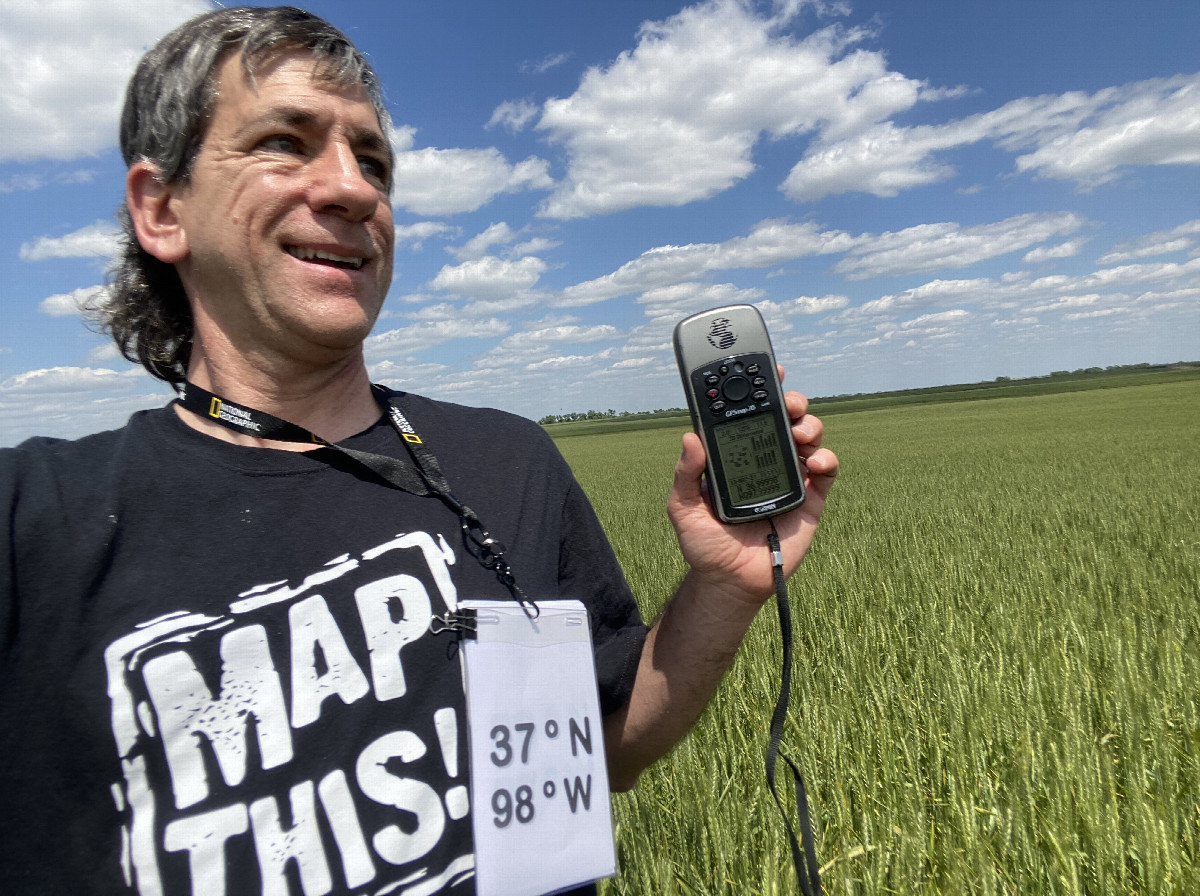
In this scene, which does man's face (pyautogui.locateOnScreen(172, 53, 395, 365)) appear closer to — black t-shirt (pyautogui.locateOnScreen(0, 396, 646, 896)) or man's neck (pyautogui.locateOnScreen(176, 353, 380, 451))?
man's neck (pyautogui.locateOnScreen(176, 353, 380, 451))

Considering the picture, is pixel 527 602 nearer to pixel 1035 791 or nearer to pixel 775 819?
pixel 775 819

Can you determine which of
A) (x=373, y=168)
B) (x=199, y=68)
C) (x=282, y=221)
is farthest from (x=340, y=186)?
(x=199, y=68)

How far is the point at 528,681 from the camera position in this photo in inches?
47.8

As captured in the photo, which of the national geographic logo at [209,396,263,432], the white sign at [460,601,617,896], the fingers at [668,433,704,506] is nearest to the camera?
the white sign at [460,601,617,896]

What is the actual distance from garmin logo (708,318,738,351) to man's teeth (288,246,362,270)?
2.19 ft

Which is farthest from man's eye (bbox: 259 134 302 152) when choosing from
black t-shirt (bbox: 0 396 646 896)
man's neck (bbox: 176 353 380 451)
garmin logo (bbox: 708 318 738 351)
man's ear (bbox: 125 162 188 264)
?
garmin logo (bbox: 708 318 738 351)

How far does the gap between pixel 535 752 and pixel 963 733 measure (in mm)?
2217

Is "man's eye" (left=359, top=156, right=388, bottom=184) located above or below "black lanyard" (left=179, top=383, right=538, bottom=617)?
above

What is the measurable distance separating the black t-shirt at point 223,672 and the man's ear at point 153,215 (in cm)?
33

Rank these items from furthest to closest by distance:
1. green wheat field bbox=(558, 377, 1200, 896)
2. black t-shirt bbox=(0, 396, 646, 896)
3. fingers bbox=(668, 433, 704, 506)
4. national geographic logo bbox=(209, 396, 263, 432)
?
green wheat field bbox=(558, 377, 1200, 896) → fingers bbox=(668, 433, 704, 506) → national geographic logo bbox=(209, 396, 263, 432) → black t-shirt bbox=(0, 396, 646, 896)

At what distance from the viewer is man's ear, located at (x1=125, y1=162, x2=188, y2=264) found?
1.36 m

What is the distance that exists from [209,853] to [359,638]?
0.32 m

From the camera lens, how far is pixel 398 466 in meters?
1.24

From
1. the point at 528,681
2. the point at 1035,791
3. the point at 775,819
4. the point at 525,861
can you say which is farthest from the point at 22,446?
the point at 1035,791
